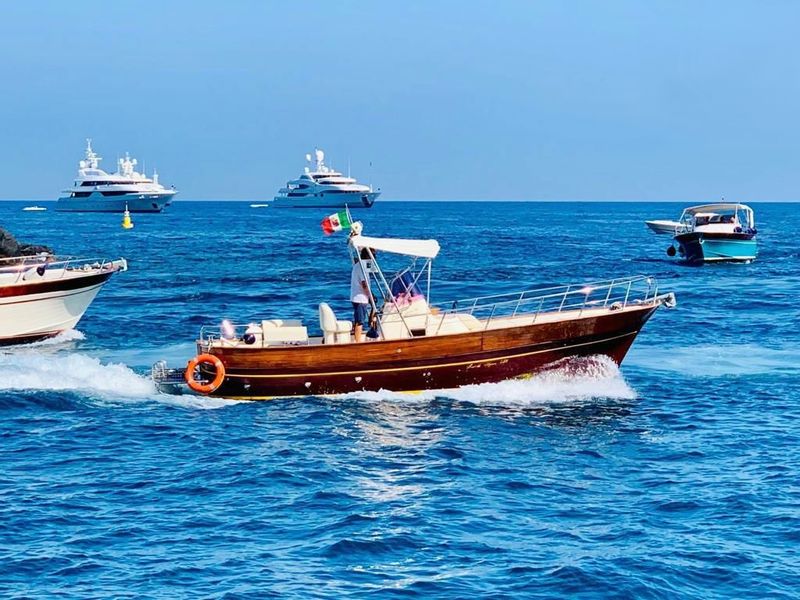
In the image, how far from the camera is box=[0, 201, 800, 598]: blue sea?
546 inches

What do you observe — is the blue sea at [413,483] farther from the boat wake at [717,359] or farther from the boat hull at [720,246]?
the boat hull at [720,246]

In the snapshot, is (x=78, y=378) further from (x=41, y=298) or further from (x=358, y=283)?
(x=41, y=298)

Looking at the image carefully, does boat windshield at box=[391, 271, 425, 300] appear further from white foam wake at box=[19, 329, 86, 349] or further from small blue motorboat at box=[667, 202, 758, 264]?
small blue motorboat at box=[667, 202, 758, 264]

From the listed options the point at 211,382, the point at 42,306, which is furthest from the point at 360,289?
the point at 42,306

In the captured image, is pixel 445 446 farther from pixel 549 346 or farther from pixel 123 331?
pixel 123 331

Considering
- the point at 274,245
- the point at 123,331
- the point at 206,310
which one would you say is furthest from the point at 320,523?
the point at 274,245

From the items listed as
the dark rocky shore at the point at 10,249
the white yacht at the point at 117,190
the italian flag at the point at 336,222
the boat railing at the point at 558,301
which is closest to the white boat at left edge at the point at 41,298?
the boat railing at the point at 558,301

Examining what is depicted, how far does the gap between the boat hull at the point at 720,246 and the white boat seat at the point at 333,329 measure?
42.9m

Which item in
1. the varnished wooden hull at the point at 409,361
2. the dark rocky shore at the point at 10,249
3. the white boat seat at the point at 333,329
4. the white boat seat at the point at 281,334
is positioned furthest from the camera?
the dark rocky shore at the point at 10,249

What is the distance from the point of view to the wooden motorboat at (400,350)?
23047 mm

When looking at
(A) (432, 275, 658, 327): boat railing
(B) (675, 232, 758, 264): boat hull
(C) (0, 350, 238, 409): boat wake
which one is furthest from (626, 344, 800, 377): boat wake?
(B) (675, 232, 758, 264): boat hull

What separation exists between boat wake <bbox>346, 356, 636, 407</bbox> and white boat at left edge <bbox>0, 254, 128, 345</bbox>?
574 inches

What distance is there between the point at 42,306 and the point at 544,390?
1767 cm

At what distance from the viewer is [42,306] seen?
3412 centimetres
